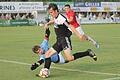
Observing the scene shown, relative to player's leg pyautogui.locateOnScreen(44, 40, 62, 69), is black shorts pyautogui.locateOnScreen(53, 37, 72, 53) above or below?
above

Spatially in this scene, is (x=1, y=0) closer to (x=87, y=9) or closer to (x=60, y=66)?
(x=87, y=9)

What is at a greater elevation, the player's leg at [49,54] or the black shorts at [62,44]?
the black shorts at [62,44]

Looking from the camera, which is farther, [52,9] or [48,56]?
[48,56]

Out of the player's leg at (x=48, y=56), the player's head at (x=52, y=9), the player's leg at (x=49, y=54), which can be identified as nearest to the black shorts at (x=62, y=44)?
the player's leg at (x=49, y=54)

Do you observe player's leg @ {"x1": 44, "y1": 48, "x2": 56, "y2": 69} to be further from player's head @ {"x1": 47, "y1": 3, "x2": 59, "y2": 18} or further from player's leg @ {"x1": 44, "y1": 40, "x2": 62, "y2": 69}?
player's head @ {"x1": 47, "y1": 3, "x2": 59, "y2": 18}

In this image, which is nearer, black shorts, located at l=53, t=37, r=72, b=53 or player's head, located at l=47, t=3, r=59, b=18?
player's head, located at l=47, t=3, r=59, b=18

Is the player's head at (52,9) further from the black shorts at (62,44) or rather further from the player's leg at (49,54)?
the player's leg at (49,54)

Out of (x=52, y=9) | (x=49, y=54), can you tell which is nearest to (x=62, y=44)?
(x=49, y=54)

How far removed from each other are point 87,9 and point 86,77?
53.6 meters

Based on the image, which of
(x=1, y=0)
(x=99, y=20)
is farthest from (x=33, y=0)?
(x=99, y=20)

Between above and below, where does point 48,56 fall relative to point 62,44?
below

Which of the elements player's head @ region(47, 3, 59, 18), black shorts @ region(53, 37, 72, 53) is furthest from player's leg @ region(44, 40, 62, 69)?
player's head @ region(47, 3, 59, 18)

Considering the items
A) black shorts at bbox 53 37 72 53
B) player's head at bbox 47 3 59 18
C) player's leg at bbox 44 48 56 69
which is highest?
player's head at bbox 47 3 59 18

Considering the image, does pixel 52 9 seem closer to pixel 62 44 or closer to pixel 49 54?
pixel 62 44
